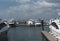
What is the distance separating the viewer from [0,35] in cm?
5397

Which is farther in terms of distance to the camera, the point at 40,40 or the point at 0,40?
the point at 40,40

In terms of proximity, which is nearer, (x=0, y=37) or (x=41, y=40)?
(x=0, y=37)

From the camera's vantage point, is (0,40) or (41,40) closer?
(0,40)

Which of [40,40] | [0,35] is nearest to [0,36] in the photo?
[0,35]

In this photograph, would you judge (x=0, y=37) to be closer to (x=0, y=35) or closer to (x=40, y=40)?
(x=0, y=35)

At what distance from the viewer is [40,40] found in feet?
210

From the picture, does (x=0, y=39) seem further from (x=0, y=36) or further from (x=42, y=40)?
(x=42, y=40)

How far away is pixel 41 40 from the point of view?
6412 centimetres

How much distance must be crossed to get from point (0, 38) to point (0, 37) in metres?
0.23

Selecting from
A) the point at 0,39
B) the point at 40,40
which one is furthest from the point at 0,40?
the point at 40,40

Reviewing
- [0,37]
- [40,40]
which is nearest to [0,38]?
[0,37]

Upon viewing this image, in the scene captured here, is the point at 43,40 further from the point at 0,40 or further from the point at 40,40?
the point at 0,40

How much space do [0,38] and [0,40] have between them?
108 cm

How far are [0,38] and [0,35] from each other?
0.83m
